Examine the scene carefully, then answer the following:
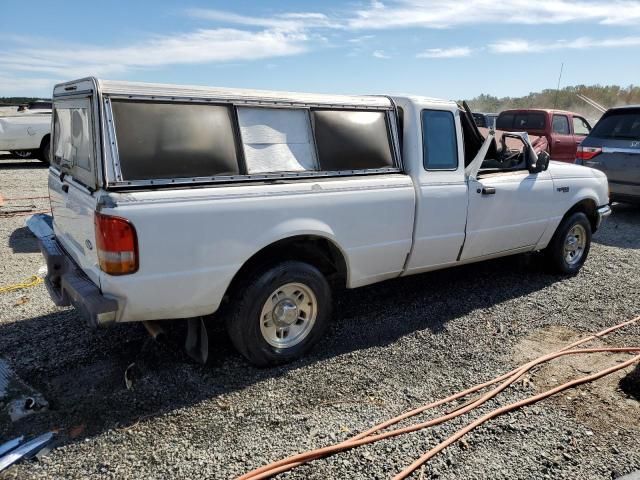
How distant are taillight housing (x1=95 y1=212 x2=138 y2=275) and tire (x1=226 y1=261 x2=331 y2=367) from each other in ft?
2.63

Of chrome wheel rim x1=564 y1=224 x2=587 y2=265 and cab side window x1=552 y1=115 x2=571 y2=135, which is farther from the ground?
cab side window x1=552 y1=115 x2=571 y2=135

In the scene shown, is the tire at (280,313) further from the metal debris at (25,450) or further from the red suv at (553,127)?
the red suv at (553,127)

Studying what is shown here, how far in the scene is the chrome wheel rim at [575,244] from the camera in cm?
577

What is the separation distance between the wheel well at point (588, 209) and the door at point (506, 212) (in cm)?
65

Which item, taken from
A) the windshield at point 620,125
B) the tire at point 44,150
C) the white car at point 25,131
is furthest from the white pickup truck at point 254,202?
the tire at point 44,150

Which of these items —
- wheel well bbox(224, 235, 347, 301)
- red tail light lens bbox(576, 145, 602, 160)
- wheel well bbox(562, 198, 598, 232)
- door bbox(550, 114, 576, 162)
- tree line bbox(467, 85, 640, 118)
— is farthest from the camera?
tree line bbox(467, 85, 640, 118)

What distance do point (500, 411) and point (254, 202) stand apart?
2.04 metres

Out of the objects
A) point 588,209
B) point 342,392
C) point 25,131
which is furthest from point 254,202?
point 25,131

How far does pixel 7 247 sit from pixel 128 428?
15.0 ft

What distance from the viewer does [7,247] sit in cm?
643

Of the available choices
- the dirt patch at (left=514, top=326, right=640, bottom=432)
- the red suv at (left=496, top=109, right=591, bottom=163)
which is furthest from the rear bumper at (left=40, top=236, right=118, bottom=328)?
the red suv at (left=496, top=109, right=591, bottom=163)

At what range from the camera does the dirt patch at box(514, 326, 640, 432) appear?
324 centimetres

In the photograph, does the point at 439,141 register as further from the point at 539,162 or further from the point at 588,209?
the point at 588,209

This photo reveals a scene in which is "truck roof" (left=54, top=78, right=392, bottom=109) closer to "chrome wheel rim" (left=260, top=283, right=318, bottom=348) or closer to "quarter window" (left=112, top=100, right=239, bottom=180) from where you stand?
"quarter window" (left=112, top=100, right=239, bottom=180)
